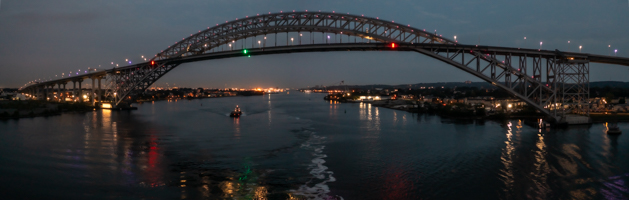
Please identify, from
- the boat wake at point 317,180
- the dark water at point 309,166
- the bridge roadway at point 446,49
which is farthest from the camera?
the bridge roadway at point 446,49

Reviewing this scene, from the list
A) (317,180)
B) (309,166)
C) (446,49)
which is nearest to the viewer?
(317,180)

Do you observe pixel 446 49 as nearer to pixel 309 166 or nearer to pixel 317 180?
pixel 309 166

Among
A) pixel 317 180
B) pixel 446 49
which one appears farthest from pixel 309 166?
pixel 446 49

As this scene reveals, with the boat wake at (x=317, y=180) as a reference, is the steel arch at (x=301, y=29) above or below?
above

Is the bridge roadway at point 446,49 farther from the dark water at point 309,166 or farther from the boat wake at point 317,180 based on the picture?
the boat wake at point 317,180

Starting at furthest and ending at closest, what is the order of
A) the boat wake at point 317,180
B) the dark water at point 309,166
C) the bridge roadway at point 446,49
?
the bridge roadway at point 446,49, the dark water at point 309,166, the boat wake at point 317,180

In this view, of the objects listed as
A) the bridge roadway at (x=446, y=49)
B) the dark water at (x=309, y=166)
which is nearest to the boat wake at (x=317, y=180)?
the dark water at (x=309, y=166)

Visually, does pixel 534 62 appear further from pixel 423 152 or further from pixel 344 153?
pixel 344 153

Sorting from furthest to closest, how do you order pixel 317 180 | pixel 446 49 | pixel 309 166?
pixel 446 49 → pixel 309 166 → pixel 317 180

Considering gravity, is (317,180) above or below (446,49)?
below
